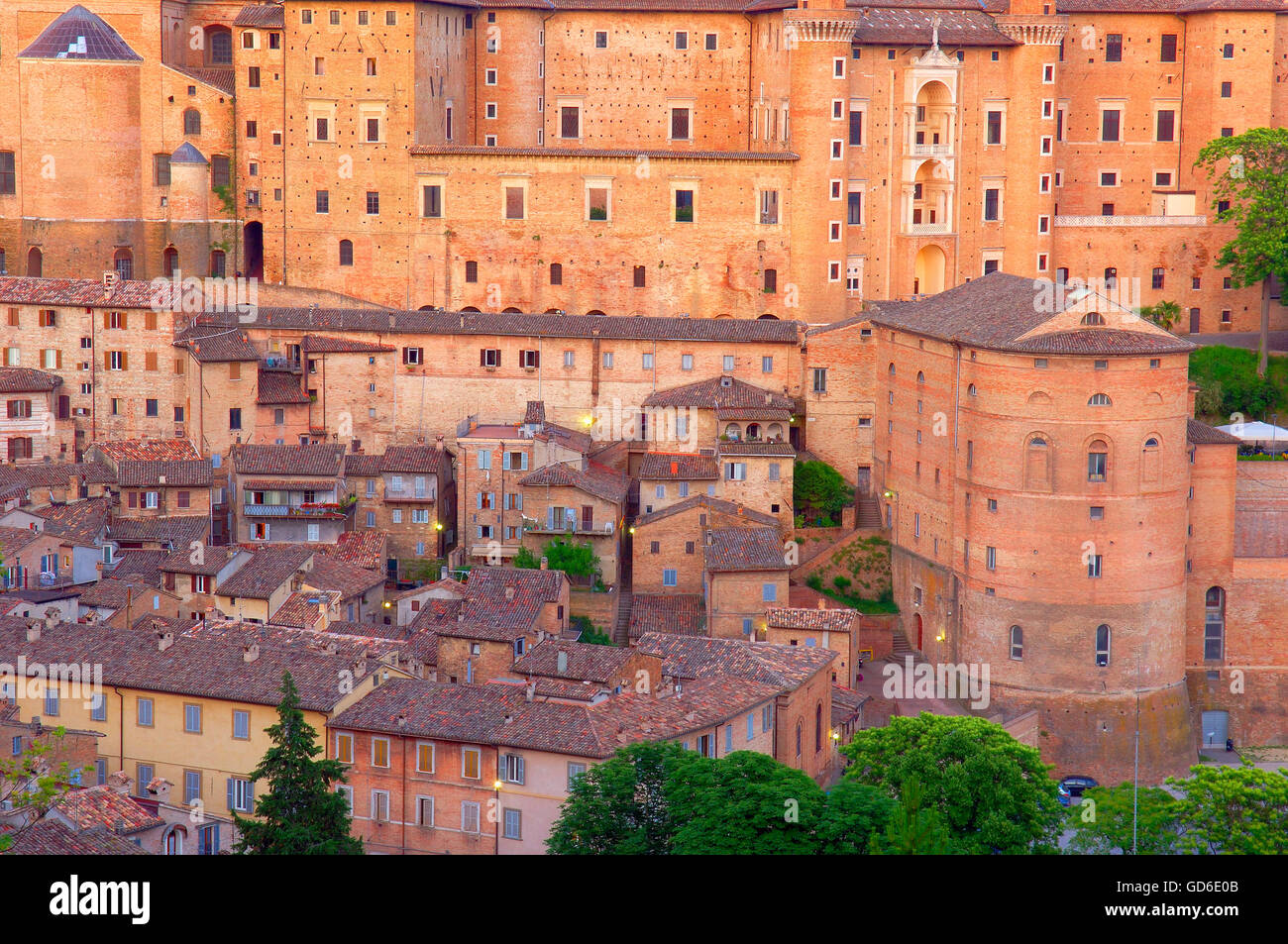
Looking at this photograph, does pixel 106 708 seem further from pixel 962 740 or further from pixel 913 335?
pixel 913 335

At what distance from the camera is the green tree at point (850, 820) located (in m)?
30.5

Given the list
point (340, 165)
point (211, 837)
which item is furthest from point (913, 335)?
point (211, 837)

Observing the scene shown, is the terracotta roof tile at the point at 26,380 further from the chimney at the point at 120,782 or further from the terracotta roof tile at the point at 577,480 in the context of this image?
the chimney at the point at 120,782

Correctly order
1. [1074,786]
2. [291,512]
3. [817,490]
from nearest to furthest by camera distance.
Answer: [1074,786], [291,512], [817,490]

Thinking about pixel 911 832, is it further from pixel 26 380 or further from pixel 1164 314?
pixel 1164 314

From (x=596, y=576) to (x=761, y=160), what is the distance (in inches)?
731

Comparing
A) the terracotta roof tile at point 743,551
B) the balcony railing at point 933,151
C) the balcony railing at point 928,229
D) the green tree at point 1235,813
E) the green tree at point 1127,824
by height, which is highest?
the balcony railing at point 933,151

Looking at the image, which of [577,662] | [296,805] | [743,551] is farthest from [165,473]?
[296,805]

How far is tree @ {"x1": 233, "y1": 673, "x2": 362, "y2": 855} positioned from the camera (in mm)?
29672

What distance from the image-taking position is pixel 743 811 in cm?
3116

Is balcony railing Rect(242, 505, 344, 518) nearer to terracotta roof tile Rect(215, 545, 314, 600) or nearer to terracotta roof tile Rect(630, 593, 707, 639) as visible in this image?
terracotta roof tile Rect(215, 545, 314, 600)

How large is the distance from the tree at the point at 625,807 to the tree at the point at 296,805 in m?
3.64

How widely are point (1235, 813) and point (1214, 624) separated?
1884cm

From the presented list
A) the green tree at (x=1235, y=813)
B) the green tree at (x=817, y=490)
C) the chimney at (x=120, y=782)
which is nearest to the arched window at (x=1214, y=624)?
the green tree at (x=817, y=490)
